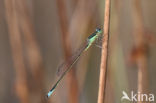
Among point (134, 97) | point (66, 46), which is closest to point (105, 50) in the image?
point (66, 46)

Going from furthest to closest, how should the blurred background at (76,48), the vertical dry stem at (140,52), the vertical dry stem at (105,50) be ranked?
1. the blurred background at (76,48)
2. the vertical dry stem at (140,52)
3. the vertical dry stem at (105,50)

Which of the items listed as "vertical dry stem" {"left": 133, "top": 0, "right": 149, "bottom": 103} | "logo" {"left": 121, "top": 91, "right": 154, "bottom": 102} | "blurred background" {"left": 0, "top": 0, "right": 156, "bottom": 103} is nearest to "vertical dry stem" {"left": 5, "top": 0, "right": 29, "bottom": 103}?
"blurred background" {"left": 0, "top": 0, "right": 156, "bottom": 103}

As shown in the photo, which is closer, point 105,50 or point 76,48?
point 105,50

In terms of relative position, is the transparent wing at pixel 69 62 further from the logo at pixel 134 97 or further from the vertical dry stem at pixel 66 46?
the logo at pixel 134 97

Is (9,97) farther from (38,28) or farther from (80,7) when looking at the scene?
(80,7)

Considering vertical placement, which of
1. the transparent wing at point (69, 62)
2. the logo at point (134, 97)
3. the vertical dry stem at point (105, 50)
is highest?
the vertical dry stem at point (105, 50)

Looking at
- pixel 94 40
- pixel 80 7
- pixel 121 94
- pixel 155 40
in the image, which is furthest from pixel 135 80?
pixel 80 7

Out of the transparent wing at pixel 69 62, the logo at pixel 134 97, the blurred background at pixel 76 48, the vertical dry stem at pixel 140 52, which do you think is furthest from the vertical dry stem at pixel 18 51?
the vertical dry stem at pixel 140 52

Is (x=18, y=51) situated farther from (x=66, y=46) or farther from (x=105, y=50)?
(x=105, y=50)

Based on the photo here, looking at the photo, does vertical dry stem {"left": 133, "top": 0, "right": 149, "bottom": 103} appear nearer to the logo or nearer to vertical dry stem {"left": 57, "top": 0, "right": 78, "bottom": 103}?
the logo
